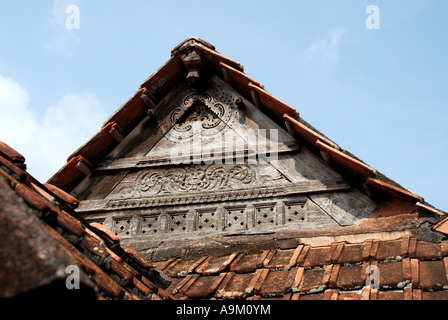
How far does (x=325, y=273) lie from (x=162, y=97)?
3.83 meters

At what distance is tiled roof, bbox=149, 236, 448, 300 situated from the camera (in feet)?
11.8

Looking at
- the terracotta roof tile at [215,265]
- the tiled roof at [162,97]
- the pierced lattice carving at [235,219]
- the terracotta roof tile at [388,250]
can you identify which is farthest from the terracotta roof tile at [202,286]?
the tiled roof at [162,97]

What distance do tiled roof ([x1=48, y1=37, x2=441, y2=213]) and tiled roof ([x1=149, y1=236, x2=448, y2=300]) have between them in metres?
1.01

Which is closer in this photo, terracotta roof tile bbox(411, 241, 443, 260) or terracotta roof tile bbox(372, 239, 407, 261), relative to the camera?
terracotta roof tile bbox(411, 241, 443, 260)

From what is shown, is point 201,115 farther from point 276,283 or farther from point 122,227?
point 276,283

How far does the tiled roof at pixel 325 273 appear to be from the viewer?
361 cm

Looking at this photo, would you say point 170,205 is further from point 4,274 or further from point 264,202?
point 4,274

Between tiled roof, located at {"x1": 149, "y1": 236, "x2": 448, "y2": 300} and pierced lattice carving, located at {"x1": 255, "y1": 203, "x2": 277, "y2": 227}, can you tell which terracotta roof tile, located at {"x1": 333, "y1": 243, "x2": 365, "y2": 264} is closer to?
tiled roof, located at {"x1": 149, "y1": 236, "x2": 448, "y2": 300}

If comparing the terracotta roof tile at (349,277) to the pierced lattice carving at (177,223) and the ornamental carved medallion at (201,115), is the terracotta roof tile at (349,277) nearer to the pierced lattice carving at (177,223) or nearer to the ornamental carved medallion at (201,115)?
the pierced lattice carving at (177,223)

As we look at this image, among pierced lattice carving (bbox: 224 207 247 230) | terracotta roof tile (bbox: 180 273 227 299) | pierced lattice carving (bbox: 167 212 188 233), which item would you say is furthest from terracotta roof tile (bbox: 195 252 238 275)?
pierced lattice carving (bbox: 167 212 188 233)

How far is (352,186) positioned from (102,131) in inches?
133

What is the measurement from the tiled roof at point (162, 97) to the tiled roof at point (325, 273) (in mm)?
1005
